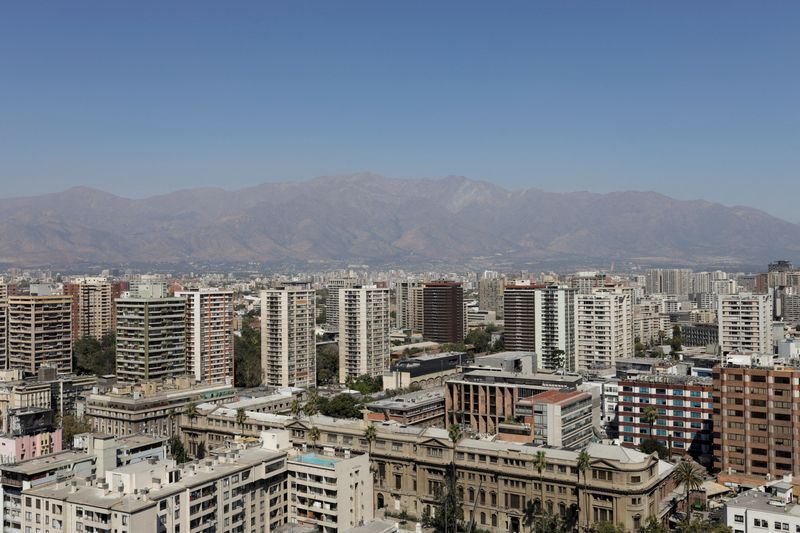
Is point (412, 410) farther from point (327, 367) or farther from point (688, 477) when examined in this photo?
point (327, 367)

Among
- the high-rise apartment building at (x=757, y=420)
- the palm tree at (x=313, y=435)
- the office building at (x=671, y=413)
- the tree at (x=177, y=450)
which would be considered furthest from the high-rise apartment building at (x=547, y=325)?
the tree at (x=177, y=450)

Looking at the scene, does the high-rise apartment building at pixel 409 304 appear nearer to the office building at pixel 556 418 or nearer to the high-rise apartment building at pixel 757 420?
the office building at pixel 556 418

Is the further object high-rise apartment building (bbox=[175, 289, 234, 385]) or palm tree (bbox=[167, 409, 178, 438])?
high-rise apartment building (bbox=[175, 289, 234, 385])

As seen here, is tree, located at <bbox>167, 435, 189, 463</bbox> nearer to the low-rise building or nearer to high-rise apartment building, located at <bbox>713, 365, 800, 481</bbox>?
the low-rise building

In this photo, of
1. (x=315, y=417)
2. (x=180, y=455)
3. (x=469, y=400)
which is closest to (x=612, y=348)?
(x=469, y=400)

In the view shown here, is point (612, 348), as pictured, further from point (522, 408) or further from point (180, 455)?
point (180, 455)

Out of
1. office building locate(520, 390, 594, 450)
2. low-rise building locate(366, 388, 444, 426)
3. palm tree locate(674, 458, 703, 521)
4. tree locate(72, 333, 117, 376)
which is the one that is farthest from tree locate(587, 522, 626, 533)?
tree locate(72, 333, 117, 376)
